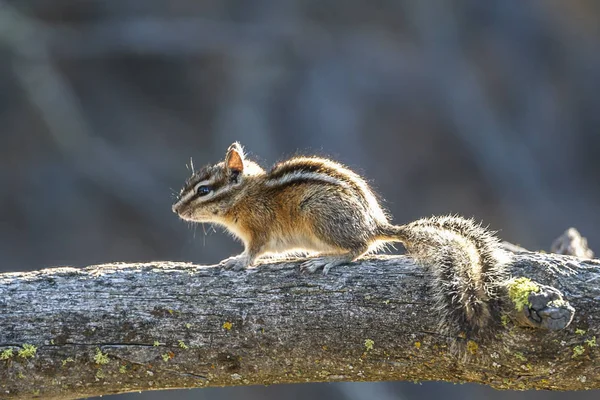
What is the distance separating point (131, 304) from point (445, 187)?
898 cm

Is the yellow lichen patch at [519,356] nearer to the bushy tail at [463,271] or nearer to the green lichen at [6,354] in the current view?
the bushy tail at [463,271]

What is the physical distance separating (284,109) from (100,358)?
9382mm

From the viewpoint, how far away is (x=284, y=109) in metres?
12.8

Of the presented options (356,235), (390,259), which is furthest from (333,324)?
(356,235)

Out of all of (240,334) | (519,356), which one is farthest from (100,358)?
(519,356)

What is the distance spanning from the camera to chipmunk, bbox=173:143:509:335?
138 inches

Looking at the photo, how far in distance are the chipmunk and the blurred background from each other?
21.7ft

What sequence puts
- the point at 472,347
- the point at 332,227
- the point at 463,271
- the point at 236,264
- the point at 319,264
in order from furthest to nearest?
the point at 332,227
the point at 236,264
the point at 319,264
the point at 463,271
the point at 472,347

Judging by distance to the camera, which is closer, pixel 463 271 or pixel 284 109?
pixel 463 271

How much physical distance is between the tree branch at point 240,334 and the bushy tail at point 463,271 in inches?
3.3

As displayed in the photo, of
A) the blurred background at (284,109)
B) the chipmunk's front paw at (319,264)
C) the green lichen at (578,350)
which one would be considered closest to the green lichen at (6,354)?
the chipmunk's front paw at (319,264)

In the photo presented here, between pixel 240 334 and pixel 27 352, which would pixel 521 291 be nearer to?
pixel 240 334

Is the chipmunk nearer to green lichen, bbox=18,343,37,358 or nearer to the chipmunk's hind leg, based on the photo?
the chipmunk's hind leg

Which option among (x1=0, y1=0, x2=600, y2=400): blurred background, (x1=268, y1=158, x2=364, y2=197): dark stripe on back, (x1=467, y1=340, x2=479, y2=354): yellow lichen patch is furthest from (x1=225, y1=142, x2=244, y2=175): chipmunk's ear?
(x1=0, y1=0, x2=600, y2=400): blurred background
